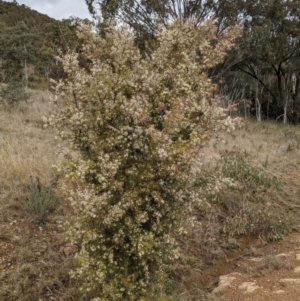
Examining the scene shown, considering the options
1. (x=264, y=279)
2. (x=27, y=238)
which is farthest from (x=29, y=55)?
(x=264, y=279)

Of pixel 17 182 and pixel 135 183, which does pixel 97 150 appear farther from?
pixel 17 182

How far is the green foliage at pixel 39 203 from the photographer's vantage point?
4266mm

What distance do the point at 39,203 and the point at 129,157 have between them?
2119 mm

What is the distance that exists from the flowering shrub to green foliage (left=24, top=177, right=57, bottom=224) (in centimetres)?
168

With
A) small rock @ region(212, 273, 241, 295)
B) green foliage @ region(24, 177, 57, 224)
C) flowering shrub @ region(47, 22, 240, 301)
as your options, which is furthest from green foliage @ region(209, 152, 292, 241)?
flowering shrub @ region(47, 22, 240, 301)

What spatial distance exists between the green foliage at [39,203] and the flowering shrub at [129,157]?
5.50 ft

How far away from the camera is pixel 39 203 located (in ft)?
14.2

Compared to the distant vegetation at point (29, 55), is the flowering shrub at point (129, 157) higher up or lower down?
lower down

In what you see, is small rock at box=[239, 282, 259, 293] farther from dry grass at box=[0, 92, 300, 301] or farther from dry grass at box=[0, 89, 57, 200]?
dry grass at box=[0, 89, 57, 200]

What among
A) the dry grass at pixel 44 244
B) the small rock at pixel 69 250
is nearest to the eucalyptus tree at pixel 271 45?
the dry grass at pixel 44 244

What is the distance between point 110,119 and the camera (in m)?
2.65

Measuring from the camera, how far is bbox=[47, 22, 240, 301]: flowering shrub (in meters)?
2.52

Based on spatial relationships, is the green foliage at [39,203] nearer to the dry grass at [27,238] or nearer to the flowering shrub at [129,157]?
the dry grass at [27,238]

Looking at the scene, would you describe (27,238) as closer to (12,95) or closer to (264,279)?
(264,279)
